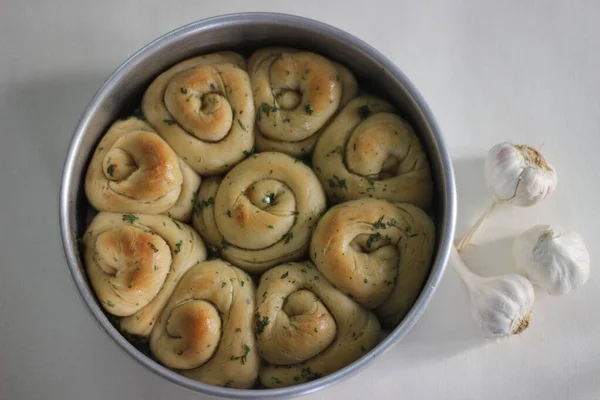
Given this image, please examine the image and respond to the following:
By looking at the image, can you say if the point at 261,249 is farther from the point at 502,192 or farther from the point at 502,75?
the point at 502,75

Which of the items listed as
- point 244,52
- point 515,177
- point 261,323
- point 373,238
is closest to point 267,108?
point 244,52

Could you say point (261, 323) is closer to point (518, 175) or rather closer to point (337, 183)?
point (337, 183)

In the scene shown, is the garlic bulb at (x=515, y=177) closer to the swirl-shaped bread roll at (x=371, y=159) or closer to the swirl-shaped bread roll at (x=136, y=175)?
the swirl-shaped bread roll at (x=371, y=159)

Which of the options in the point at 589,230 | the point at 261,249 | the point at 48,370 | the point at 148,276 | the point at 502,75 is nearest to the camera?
the point at 148,276

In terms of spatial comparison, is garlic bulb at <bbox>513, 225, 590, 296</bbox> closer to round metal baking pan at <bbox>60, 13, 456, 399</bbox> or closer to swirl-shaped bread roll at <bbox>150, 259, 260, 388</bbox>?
round metal baking pan at <bbox>60, 13, 456, 399</bbox>

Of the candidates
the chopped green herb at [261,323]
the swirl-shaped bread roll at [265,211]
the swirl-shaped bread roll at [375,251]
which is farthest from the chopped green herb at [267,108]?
the chopped green herb at [261,323]

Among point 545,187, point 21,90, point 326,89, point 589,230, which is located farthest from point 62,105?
point 589,230

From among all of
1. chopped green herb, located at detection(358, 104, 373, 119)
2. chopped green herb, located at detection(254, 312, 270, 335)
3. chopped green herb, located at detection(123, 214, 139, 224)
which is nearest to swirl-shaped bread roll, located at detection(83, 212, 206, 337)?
chopped green herb, located at detection(123, 214, 139, 224)
